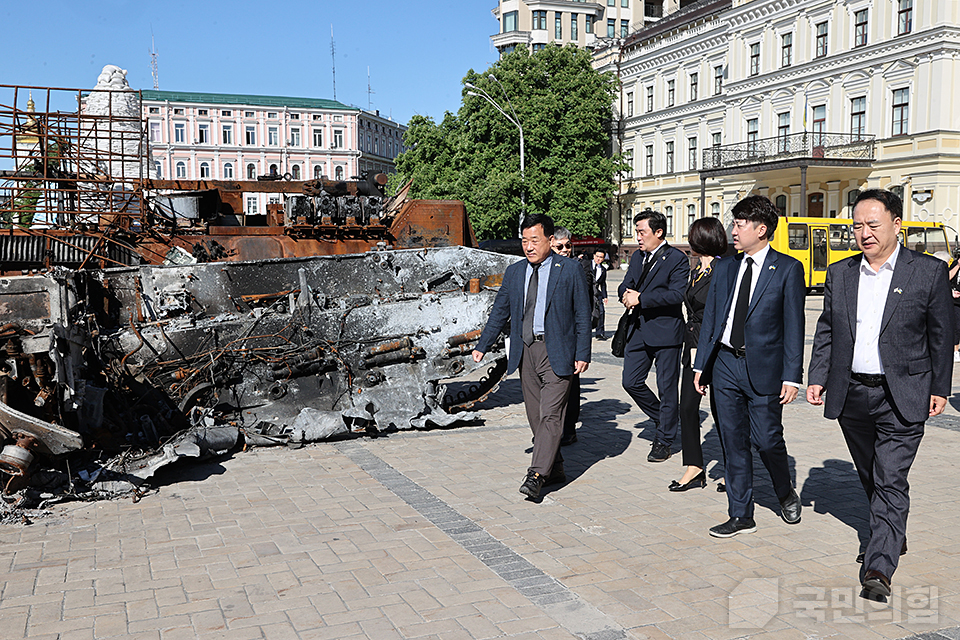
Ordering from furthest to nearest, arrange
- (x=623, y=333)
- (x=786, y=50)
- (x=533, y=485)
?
1. (x=786, y=50)
2. (x=623, y=333)
3. (x=533, y=485)

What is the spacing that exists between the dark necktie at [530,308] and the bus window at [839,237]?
2392cm

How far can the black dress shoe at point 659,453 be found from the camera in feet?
22.4

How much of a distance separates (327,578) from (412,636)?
2.81 feet

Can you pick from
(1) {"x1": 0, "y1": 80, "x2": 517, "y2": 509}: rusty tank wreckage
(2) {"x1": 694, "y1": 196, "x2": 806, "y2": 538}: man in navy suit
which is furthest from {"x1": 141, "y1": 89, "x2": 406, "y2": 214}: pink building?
(2) {"x1": 694, "y1": 196, "x2": 806, "y2": 538}: man in navy suit

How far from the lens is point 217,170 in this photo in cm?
7906

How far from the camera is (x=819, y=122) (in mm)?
34688

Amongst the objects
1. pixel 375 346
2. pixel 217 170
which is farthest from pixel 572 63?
pixel 217 170

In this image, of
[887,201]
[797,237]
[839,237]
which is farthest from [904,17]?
[887,201]

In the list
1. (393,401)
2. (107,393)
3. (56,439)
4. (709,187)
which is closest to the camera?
(56,439)

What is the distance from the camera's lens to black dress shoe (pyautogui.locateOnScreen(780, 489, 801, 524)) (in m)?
5.18

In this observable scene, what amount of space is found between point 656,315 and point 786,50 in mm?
33573

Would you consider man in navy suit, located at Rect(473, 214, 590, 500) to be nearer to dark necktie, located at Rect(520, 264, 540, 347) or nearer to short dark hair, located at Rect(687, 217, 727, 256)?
dark necktie, located at Rect(520, 264, 540, 347)

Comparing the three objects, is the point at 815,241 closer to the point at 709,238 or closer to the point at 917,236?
the point at 917,236

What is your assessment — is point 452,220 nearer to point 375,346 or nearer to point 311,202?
point 311,202
